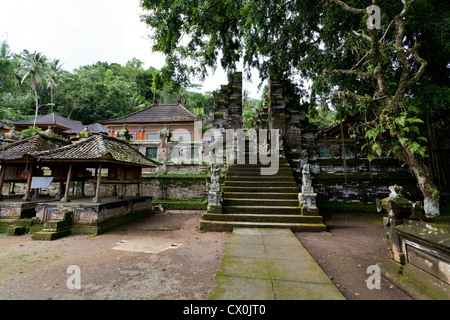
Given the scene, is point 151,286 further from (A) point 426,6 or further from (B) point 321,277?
(A) point 426,6

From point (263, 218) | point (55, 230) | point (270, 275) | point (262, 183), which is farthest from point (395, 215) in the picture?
point (55, 230)

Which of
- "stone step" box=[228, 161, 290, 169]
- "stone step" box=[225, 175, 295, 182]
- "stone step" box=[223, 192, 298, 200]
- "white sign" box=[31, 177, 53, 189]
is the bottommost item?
"stone step" box=[223, 192, 298, 200]

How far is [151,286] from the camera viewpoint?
290 centimetres

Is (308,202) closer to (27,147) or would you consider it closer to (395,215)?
(395,215)

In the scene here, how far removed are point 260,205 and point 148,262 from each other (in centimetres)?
421

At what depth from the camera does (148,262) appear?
384cm

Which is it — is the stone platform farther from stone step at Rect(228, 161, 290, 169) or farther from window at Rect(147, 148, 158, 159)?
window at Rect(147, 148, 158, 159)

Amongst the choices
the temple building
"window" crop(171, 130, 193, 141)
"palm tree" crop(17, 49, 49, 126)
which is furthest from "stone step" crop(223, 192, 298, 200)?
"palm tree" crop(17, 49, 49, 126)

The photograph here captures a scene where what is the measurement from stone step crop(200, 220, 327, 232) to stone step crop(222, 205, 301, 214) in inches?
20.0

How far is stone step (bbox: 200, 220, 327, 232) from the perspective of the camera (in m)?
→ 5.89

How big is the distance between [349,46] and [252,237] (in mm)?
8717

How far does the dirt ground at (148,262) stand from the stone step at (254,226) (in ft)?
0.79

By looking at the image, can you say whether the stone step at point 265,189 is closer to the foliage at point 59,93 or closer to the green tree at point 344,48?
the green tree at point 344,48
